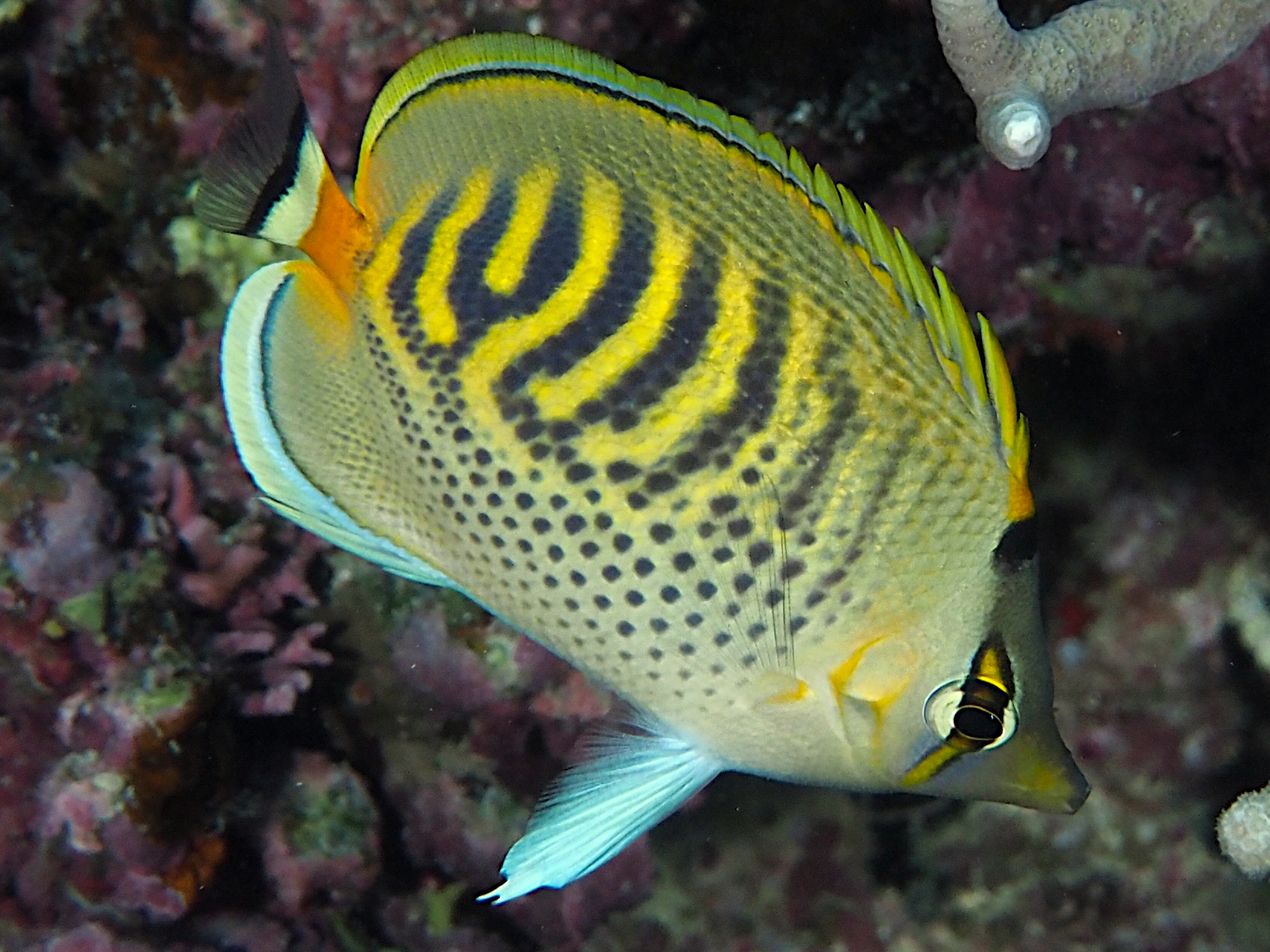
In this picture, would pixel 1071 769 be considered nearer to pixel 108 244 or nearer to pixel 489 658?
pixel 489 658

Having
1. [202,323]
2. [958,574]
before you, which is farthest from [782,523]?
[202,323]

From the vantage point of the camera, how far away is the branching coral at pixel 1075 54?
1.70m

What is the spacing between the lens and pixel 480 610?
109 inches

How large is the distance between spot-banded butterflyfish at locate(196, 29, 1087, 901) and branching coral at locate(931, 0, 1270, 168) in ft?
1.43

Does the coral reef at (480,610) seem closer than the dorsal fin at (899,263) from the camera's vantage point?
No

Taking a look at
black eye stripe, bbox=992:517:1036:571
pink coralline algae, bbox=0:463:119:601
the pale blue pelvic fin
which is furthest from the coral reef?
black eye stripe, bbox=992:517:1036:571

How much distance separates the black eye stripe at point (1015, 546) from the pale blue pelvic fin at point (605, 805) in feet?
1.92

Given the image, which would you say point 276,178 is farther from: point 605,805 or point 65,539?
point 65,539

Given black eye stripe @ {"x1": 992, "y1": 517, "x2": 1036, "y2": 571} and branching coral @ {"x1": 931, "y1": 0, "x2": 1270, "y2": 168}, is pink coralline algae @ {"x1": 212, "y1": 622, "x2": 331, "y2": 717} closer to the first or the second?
black eye stripe @ {"x1": 992, "y1": 517, "x2": 1036, "y2": 571}

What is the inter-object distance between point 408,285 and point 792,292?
0.60 metres

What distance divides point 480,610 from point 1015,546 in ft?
5.41

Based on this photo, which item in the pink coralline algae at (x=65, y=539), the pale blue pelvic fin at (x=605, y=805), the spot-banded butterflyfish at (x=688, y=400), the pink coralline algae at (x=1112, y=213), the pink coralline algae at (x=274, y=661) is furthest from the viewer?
the pink coralline algae at (x=274, y=661)

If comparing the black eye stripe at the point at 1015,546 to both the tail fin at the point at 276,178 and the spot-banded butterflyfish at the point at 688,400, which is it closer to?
the spot-banded butterflyfish at the point at 688,400

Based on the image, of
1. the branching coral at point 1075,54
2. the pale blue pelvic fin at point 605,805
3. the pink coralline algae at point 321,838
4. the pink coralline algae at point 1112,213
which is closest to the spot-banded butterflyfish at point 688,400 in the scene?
the pale blue pelvic fin at point 605,805
